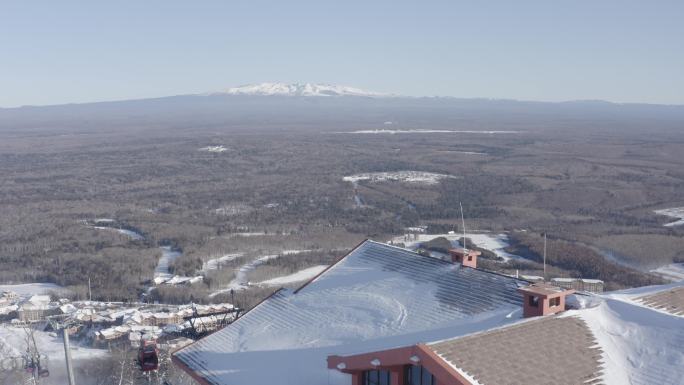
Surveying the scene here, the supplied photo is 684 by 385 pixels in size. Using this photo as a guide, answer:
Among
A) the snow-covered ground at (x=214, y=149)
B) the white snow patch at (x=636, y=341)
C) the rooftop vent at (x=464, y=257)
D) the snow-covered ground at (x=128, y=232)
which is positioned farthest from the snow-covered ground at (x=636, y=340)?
the snow-covered ground at (x=214, y=149)

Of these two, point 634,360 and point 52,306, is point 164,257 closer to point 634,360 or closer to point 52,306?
point 52,306

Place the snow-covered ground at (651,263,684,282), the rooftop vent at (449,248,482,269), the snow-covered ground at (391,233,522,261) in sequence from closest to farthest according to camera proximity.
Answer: the rooftop vent at (449,248,482,269) < the snow-covered ground at (651,263,684,282) < the snow-covered ground at (391,233,522,261)

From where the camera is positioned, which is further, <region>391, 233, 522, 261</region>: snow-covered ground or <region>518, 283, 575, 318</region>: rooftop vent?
<region>391, 233, 522, 261</region>: snow-covered ground

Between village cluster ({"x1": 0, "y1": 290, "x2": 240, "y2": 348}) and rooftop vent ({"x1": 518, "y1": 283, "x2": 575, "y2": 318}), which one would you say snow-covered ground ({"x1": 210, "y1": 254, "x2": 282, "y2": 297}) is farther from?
rooftop vent ({"x1": 518, "y1": 283, "x2": 575, "y2": 318})

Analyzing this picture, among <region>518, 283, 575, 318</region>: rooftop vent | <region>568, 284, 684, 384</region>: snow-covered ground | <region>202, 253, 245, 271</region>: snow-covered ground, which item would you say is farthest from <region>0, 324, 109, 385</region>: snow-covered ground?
<region>568, 284, 684, 384</region>: snow-covered ground

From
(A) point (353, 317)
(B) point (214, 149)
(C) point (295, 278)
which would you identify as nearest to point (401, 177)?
(B) point (214, 149)

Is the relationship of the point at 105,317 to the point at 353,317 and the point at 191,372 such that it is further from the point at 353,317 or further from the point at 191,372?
the point at 353,317
